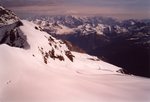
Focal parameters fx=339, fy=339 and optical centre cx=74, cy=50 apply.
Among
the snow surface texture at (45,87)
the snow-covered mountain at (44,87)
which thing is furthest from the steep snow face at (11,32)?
the snow surface texture at (45,87)

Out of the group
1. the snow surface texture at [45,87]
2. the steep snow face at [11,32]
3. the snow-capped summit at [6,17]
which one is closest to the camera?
the snow surface texture at [45,87]

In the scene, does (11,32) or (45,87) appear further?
(11,32)

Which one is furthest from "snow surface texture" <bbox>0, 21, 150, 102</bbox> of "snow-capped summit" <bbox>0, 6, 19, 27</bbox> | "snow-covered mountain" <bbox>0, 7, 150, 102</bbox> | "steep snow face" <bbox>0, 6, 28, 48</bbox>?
"snow-capped summit" <bbox>0, 6, 19, 27</bbox>

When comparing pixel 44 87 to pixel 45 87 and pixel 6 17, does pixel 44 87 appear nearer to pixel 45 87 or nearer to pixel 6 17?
pixel 45 87

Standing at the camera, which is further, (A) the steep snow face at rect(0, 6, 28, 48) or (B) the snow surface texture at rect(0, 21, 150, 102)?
(A) the steep snow face at rect(0, 6, 28, 48)

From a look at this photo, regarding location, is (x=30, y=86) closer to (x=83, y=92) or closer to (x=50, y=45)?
(x=83, y=92)

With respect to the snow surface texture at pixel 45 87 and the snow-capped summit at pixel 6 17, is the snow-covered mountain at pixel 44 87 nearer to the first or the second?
the snow surface texture at pixel 45 87

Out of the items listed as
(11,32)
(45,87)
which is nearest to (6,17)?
(11,32)

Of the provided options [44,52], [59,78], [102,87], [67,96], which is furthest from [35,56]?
[67,96]

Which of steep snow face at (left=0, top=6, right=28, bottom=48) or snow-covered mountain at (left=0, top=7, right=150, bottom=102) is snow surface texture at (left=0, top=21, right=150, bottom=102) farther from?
steep snow face at (left=0, top=6, right=28, bottom=48)

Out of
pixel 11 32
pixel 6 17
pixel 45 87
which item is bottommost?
pixel 45 87

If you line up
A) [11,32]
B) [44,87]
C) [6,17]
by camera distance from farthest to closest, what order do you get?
[6,17], [11,32], [44,87]
